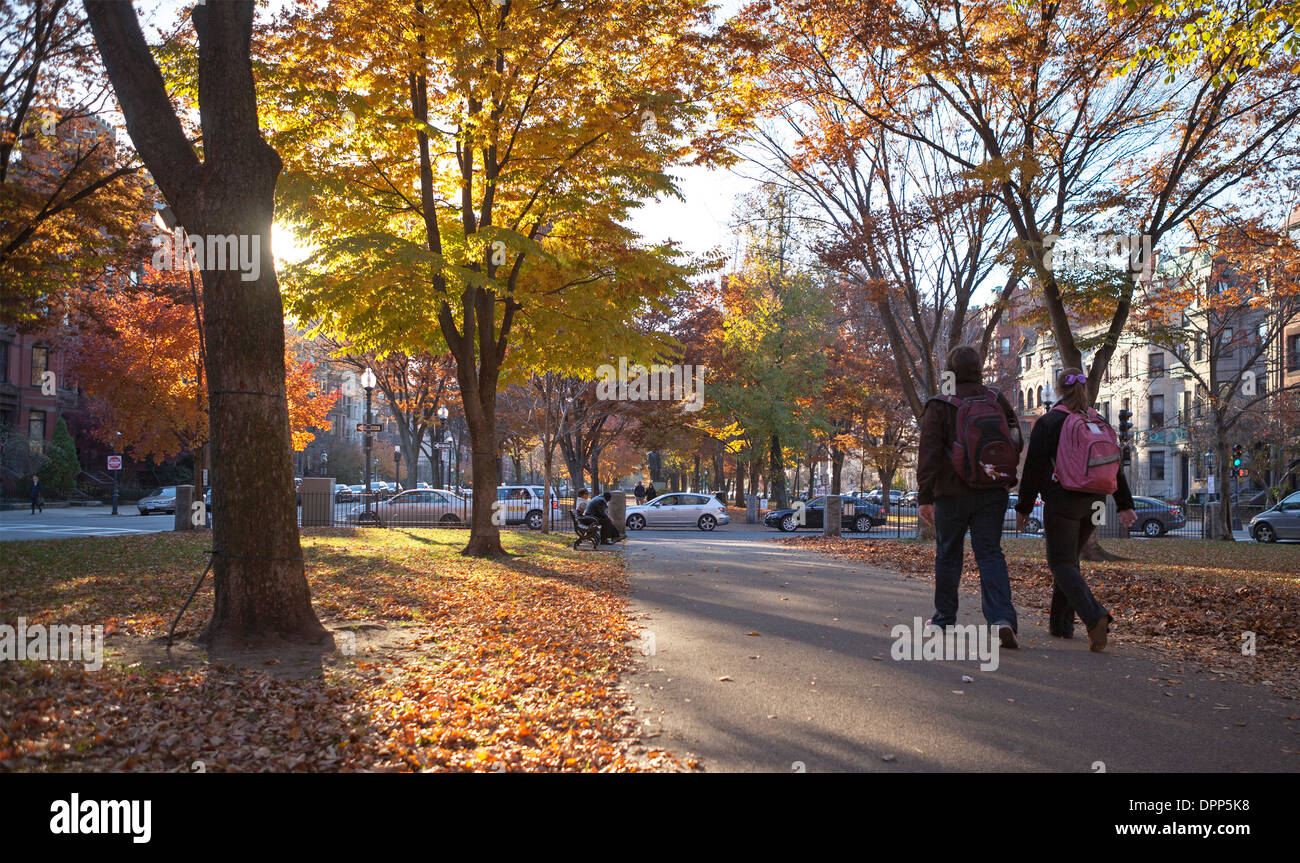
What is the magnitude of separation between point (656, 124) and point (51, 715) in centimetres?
1203

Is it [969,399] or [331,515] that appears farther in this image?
[331,515]

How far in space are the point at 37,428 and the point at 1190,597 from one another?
55524mm

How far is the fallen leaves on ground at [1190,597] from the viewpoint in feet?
20.8

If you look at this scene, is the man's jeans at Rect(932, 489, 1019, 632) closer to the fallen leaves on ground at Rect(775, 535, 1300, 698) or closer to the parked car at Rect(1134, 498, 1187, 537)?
the fallen leaves on ground at Rect(775, 535, 1300, 698)

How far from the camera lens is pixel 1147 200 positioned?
16.0 meters

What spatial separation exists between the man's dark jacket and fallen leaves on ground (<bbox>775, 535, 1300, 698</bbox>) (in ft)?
6.62

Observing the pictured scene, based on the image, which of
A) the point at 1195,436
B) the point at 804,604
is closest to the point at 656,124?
the point at 804,604

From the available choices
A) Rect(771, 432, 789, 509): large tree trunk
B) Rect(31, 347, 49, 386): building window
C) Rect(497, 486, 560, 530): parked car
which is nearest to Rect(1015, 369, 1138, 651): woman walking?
Rect(497, 486, 560, 530): parked car

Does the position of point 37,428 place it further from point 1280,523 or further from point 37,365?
point 1280,523

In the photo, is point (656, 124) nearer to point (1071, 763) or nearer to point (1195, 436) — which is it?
point (1071, 763)

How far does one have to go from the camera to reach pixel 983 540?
241 inches

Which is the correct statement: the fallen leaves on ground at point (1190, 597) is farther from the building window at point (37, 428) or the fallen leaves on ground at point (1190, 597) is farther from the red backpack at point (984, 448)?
the building window at point (37, 428)

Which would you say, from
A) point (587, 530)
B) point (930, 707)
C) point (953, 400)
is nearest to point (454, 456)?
point (587, 530)

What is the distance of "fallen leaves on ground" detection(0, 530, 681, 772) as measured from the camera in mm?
3992
